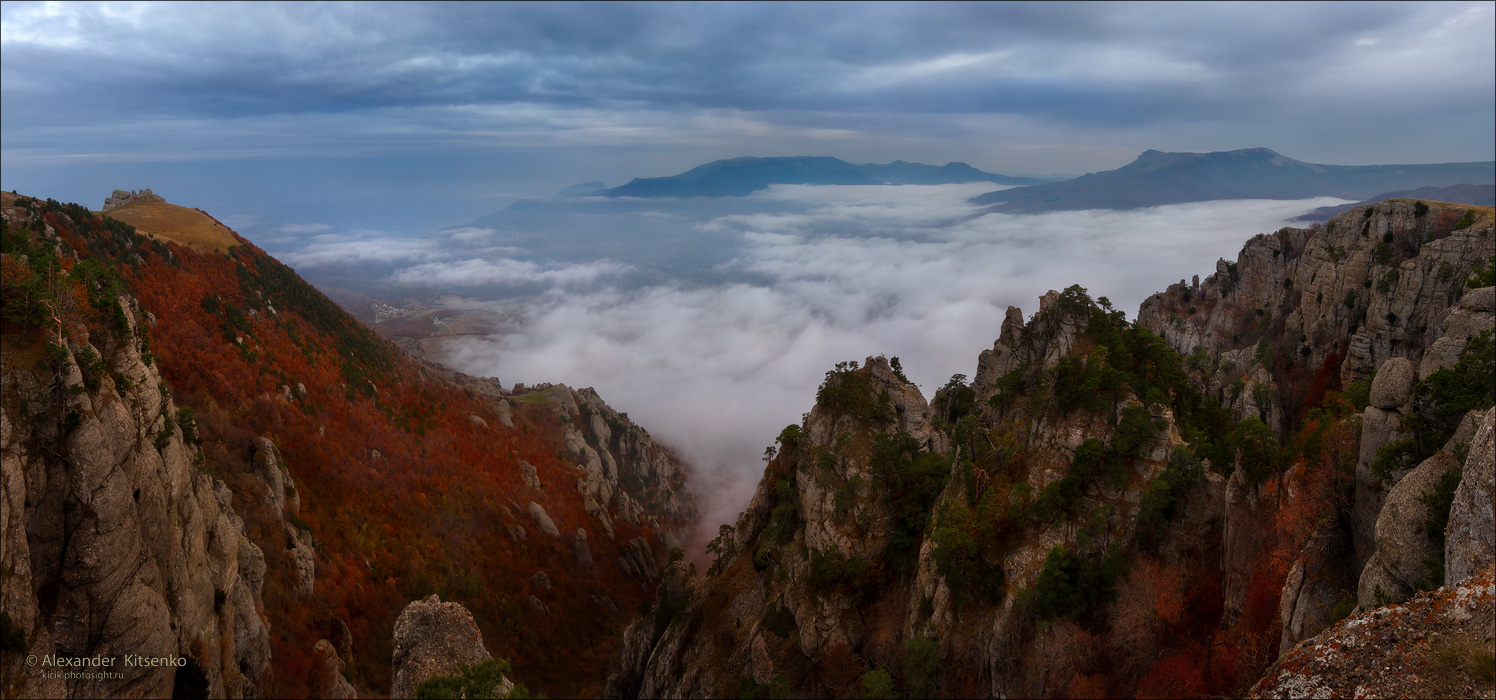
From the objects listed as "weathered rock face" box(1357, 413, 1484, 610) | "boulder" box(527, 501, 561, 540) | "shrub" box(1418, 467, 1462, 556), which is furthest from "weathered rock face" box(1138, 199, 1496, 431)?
"boulder" box(527, 501, 561, 540)

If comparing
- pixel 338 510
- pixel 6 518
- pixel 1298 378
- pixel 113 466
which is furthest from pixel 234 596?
pixel 1298 378

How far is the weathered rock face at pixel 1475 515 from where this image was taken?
1226 centimetres

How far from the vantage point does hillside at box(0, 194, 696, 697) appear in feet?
69.4

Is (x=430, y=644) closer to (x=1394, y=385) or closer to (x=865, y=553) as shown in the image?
(x=865, y=553)

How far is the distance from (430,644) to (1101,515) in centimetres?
3015

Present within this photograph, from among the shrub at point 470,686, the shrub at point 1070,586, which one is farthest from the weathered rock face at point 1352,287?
the shrub at point 470,686

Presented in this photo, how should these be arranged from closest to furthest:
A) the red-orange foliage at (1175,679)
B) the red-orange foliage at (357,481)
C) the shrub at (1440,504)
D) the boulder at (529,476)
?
the shrub at (1440,504), the red-orange foliage at (1175,679), the red-orange foliage at (357,481), the boulder at (529,476)

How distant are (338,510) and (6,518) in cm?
3991

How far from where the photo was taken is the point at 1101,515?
26.5m

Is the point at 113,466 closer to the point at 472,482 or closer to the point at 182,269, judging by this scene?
the point at 472,482

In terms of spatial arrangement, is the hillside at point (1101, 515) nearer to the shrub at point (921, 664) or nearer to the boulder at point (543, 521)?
the shrub at point (921, 664)

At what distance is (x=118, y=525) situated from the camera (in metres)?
22.3

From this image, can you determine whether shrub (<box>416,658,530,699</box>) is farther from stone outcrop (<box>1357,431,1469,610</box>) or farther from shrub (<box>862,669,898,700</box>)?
stone outcrop (<box>1357,431,1469,610</box>)

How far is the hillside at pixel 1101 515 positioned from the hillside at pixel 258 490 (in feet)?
70.7
